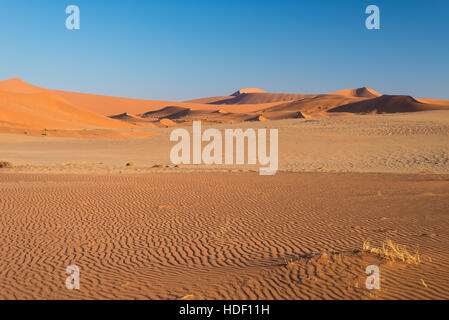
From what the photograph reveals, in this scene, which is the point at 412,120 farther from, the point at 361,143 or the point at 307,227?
the point at 307,227

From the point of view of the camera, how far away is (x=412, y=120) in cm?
4150

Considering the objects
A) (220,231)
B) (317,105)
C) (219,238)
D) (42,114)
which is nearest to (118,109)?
(42,114)

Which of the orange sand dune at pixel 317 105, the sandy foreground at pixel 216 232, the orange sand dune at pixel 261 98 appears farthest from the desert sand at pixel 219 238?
the orange sand dune at pixel 261 98

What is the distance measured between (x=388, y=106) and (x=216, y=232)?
242 ft

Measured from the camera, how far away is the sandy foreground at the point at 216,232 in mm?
5297

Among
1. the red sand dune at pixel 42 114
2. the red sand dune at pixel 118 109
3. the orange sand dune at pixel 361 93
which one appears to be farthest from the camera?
the orange sand dune at pixel 361 93

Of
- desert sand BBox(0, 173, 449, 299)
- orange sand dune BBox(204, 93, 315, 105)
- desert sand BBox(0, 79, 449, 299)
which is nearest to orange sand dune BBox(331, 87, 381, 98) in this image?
orange sand dune BBox(204, 93, 315, 105)

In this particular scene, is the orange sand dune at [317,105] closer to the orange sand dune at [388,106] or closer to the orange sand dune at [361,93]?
the orange sand dune at [388,106]

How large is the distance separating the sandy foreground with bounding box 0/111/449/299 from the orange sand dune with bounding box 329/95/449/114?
179 ft

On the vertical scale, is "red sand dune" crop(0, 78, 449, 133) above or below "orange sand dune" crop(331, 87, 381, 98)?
below

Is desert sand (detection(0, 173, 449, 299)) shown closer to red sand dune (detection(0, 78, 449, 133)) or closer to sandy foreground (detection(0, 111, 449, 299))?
sandy foreground (detection(0, 111, 449, 299))

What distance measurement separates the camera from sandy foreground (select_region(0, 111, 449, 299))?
530 cm

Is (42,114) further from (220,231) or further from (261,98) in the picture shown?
(261,98)

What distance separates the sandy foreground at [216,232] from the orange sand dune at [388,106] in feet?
179
